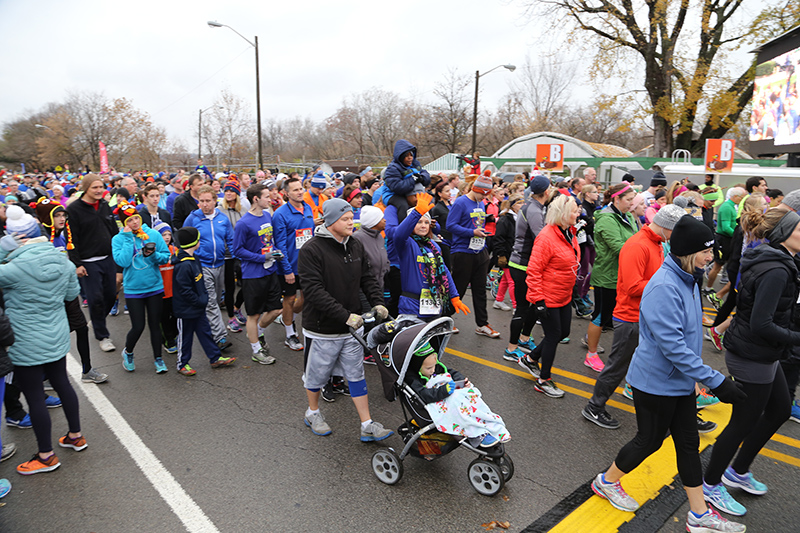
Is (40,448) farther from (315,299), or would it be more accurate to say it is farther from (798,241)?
(798,241)

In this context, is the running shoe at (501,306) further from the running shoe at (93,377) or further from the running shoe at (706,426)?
the running shoe at (93,377)

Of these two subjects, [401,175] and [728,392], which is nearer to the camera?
[728,392]

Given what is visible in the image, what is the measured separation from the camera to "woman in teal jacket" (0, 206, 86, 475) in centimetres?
374

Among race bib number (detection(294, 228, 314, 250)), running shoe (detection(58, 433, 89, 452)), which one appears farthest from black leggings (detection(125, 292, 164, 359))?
race bib number (detection(294, 228, 314, 250))

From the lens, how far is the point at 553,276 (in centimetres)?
497

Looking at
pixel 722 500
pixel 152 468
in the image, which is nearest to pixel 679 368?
pixel 722 500

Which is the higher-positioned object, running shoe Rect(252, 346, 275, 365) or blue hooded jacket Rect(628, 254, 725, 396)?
blue hooded jacket Rect(628, 254, 725, 396)

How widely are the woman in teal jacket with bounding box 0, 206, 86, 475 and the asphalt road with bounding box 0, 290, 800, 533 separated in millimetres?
425

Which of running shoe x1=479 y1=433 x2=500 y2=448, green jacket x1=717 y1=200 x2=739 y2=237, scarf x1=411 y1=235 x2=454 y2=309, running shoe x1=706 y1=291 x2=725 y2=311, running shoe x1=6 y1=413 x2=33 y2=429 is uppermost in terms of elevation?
green jacket x1=717 y1=200 x2=739 y2=237

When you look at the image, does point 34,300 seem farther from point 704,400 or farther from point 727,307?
point 704,400

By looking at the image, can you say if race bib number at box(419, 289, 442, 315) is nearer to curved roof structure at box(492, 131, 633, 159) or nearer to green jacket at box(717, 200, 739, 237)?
green jacket at box(717, 200, 739, 237)

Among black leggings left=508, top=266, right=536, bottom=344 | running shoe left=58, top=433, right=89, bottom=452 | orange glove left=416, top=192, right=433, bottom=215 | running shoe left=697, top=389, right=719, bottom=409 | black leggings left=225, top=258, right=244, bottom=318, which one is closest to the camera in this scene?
running shoe left=58, top=433, right=89, bottom=452

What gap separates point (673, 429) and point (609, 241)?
3.13 m

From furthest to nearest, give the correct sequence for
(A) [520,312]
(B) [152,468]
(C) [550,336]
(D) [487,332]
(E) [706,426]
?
(D) [487,332], (A) [520,312], (C) [550,336], (E) [706,426], (B) [152,468]
